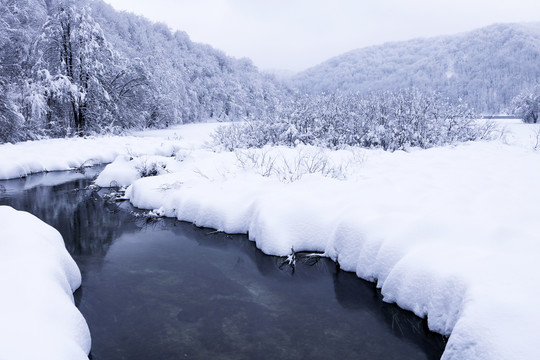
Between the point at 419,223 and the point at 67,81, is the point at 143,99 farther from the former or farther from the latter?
the point at 419,223

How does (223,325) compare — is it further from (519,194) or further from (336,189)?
(519,194)

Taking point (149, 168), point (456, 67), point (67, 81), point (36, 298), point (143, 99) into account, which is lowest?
point (149, 168)

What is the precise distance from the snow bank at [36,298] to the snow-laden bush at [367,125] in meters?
9.96

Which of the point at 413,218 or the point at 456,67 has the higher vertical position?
the point at 456,67

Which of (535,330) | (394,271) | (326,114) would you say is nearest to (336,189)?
(394,271)

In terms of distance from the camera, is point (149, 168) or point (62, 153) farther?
point (62, 153)

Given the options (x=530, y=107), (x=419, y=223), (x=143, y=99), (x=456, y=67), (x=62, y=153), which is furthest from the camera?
(x=456, y=67)

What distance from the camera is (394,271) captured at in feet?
14.6

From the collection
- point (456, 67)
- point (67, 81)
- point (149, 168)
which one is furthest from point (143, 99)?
point (456, 67)

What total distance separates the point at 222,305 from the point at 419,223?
9.54 ft

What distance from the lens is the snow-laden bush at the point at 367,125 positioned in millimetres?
14352

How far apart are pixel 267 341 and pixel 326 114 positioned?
1195cm

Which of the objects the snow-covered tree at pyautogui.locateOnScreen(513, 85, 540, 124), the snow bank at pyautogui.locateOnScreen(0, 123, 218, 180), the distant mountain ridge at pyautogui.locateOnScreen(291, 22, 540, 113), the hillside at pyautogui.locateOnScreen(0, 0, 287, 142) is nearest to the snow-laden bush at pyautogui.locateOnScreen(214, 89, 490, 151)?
the hillside at pyautogui.locateOnScreen(0, 0, 287, 142)

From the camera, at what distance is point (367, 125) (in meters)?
14.8
